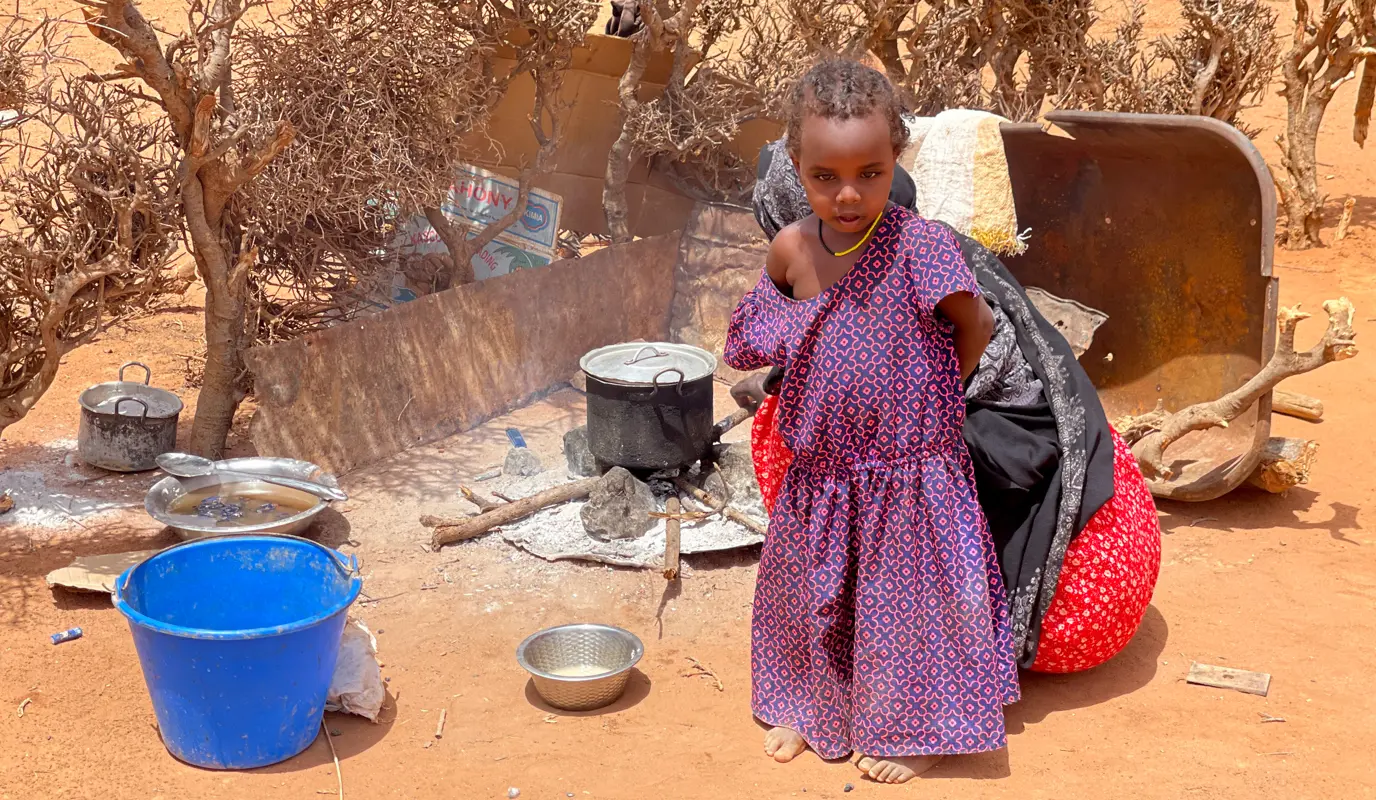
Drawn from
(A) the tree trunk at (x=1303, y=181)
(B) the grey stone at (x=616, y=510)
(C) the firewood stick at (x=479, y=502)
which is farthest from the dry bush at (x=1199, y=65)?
(C) the firewood stick at (x=479, y=502)

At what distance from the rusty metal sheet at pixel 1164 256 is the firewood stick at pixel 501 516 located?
2.32 m

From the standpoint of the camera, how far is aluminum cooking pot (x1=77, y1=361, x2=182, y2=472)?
5.12 meters

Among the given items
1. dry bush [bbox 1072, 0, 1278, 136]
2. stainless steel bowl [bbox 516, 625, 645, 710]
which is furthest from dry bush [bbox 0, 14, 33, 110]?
dry bush [bbox 1072, 0, 1278, 136]

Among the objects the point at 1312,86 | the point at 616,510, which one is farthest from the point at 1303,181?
the point at 616,510

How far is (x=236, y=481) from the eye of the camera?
480 centimetres

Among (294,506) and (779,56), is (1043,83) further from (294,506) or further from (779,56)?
(294,506)

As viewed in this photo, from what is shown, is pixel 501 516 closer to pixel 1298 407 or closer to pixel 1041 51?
pixel 1298 407

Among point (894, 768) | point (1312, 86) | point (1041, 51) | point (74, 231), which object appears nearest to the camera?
point (894, 768)

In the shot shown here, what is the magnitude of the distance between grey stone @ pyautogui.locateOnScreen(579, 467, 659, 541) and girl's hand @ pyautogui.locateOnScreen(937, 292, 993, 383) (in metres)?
1.95

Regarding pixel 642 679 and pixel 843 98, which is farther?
pixel 642 679

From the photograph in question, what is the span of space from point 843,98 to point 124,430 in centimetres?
369

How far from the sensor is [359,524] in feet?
16.0

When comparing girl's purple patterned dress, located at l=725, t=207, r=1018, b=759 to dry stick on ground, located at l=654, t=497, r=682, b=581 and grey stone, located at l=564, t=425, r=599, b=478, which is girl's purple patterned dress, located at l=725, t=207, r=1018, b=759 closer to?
dry stick on ground, located at l=654, t=497, r=682, b=581

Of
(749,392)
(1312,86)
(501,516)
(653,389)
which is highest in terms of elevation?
(1312,86)
